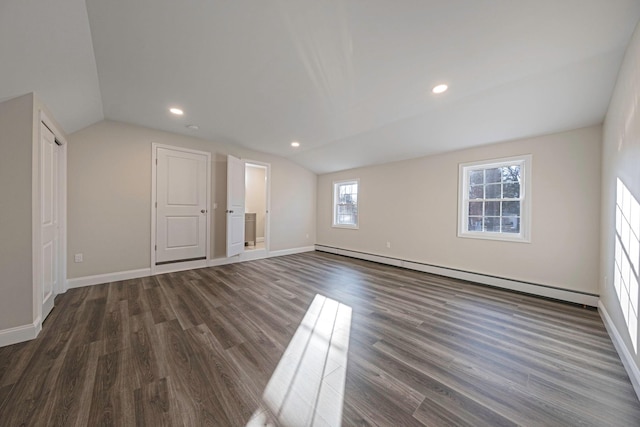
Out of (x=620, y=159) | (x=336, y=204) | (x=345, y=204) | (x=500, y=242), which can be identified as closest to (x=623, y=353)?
(x=620, y=159)

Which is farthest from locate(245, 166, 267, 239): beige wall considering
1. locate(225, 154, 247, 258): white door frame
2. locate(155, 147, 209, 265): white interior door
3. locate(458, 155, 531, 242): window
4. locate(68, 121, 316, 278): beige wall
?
locate(458, 155, 531, 242): window

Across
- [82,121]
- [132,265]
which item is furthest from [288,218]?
[82,121]

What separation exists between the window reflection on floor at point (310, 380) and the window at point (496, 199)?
2813 millimetres

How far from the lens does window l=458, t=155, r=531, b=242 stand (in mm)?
3273

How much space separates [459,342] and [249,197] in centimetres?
652

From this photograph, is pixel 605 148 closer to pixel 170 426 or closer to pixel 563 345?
pixel 563 345

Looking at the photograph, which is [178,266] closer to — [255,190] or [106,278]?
[106,278]

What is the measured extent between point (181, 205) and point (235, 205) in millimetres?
924

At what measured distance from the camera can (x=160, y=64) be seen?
2172 mm

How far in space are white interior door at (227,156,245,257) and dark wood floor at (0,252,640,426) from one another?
1.60 meters

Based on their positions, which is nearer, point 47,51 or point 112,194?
point 47,51

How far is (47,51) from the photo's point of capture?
5.75 feet

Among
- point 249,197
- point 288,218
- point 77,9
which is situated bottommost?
point 288,218

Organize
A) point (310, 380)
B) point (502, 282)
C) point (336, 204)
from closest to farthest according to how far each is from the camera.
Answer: point (310, 380), point (502, 282), point (336, 204)
